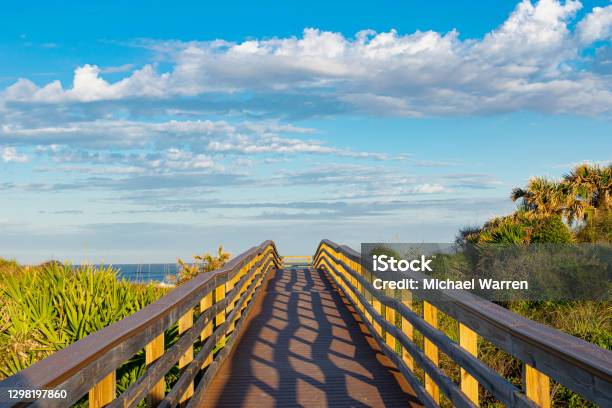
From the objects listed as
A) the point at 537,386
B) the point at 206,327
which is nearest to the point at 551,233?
the point at 206,327

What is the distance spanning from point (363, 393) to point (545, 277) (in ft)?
38.7

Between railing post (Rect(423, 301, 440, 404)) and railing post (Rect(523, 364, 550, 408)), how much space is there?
2.18 m

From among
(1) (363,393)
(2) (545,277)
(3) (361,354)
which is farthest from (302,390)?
(2) (545,277)

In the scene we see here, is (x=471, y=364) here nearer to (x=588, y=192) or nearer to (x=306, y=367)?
(x=306, y=367)

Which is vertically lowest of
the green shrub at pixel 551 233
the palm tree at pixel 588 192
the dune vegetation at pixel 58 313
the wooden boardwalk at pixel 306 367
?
the wooden boardwalk at pixel 306 367

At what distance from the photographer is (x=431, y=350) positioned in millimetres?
5730

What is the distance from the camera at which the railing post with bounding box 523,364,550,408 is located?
3.35m

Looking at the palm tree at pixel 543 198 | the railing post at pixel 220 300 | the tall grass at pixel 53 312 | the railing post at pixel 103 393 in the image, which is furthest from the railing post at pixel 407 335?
the palm tree at pixel 543 198

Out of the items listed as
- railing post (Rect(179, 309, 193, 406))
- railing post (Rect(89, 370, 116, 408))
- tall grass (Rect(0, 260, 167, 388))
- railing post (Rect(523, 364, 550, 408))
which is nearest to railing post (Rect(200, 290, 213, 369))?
railing post (Rect(179, 309, 193, 406))

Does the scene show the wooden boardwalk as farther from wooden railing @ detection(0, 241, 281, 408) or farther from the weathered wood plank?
the weathered wood plank

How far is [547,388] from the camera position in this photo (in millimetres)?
3357

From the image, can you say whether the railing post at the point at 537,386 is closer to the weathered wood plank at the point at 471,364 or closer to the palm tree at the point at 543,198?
the weathered wood plank at the point at 471,364

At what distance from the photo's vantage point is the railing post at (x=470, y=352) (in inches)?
178

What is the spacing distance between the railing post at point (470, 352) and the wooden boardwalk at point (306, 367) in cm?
151
